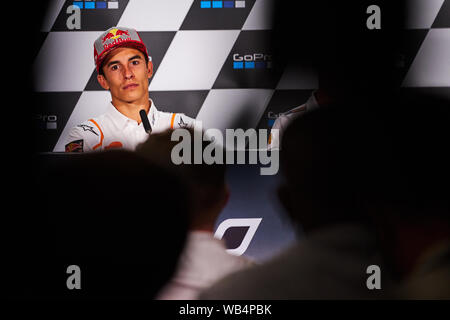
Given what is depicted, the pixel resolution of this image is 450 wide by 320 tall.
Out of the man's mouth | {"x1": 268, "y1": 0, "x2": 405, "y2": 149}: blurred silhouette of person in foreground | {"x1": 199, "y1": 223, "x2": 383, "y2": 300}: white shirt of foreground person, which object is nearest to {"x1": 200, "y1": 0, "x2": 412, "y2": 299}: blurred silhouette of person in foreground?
{"x1": 199, "y1": 223, "x2": 383, "y2": 300}: white shirt of foreground person

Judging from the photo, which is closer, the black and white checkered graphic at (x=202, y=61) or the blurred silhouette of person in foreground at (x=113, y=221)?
the blurred silhouette of person in foreground at (x=113, y=221)

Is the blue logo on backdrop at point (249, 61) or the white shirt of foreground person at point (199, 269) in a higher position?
the blue logo on backdrop at point (249, 61)

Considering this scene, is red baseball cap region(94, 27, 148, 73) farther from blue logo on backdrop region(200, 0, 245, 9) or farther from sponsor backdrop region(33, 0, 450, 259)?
blue logo on backdrop region(200, 0, 245, 9)

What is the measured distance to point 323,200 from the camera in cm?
73

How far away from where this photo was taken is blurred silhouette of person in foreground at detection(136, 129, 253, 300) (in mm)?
872

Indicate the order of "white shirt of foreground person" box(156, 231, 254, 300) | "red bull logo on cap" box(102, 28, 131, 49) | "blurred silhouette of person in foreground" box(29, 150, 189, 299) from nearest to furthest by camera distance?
"blurred silhouette of person in foreground" box(29, 150, 189, 299) < "white shirt of foreground person" box(156, 231, 254, 300) < "red bull logo on cap" box(102, 28, 131, 49)

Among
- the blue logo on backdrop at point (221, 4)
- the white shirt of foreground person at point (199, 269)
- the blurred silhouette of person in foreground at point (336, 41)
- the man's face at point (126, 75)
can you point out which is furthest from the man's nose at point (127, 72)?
Answer: the white shirt of foreground person at point (199, 269)

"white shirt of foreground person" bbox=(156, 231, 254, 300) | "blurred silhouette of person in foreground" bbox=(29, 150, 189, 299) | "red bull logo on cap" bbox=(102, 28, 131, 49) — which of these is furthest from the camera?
"red bull logo on cap" bbox=(102, 28, 131, 49)

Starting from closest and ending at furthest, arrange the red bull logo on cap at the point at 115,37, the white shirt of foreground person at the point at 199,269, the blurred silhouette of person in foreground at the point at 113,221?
1. the blurred silhouette of person in foreground at the point at 113,221
2. the white shirt of foreground person at the point at 199,269
3. the red bull logo on cap at the point at 115,37

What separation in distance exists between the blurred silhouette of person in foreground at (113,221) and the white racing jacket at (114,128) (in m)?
1.16

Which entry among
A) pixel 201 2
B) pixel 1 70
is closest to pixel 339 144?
pixel 201 2

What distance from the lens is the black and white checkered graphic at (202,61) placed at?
1831 millimetres

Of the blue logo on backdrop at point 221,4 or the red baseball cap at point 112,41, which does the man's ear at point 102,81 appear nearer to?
the red baseball cap at point 112,41
